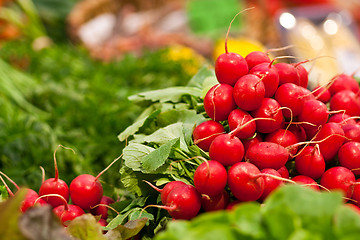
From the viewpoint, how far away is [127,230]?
2.96 feet

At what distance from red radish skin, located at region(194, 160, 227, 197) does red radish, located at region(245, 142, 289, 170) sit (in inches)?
3.8

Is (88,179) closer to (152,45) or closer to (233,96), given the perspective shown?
(233,96)

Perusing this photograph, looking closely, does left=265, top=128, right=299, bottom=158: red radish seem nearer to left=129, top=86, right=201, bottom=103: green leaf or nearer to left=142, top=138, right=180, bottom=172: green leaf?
left=142, top=138, right=180, bottom=172: green leaf

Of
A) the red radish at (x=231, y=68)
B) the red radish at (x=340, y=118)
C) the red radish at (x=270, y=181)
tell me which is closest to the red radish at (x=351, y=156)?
the red radish at (x=340, y=118)

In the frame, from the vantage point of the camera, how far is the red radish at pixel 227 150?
88cm

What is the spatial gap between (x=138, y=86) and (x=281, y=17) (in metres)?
1.25

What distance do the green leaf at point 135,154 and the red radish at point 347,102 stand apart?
0.58 m

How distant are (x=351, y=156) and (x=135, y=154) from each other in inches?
21.7

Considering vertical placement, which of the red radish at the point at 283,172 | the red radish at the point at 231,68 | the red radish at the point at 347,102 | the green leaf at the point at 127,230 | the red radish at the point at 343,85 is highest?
the red radish at the point at 231,68

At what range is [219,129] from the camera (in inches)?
38.5

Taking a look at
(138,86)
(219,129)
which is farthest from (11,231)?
(138,86)

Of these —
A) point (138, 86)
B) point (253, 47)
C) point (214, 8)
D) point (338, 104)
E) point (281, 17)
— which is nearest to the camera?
point (338, 104)

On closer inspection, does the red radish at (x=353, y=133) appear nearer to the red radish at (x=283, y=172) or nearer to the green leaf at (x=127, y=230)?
the red radish at (x=283, y=172)

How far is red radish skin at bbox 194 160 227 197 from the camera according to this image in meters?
0.85
